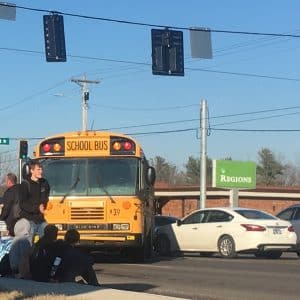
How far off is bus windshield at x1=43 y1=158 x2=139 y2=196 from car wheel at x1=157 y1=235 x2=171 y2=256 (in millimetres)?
5289

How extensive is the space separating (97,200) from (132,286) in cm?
473

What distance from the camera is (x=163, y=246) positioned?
21094 mm

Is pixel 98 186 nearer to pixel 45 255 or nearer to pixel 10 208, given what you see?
pixel 10 208

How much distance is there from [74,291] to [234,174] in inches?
1226

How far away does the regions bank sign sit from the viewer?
3906 cm

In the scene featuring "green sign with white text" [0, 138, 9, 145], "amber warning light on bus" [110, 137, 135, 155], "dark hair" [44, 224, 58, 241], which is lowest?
"dark hair" [44, 224, 58, 241]

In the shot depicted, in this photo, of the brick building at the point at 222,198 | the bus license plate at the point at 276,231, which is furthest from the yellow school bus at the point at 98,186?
the brick building at the point at 222,198

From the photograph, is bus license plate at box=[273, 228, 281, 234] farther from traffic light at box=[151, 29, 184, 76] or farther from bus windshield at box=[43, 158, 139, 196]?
traffic light at box=[151, 29, 184, 76]

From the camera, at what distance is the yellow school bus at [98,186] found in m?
16.0

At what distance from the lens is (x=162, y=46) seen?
66.2 ft

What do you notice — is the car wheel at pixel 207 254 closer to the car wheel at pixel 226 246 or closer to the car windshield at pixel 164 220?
the car wheel at pixel 226 246

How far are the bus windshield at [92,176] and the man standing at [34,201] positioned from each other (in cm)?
444

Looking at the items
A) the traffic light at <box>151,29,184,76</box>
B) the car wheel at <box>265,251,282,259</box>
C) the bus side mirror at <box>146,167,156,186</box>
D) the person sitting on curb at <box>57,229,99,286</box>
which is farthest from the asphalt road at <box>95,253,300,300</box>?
the traffic light at <box>151,29,184,76</box>

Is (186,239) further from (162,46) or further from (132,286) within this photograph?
(132,286)
